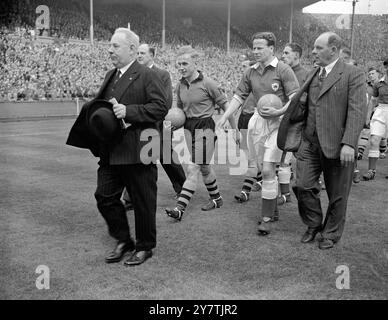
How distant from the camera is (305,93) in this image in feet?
15.7

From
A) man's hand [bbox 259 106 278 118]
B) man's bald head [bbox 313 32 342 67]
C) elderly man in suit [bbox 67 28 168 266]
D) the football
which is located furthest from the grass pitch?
man's bald head [bbox 313 32 342 67]

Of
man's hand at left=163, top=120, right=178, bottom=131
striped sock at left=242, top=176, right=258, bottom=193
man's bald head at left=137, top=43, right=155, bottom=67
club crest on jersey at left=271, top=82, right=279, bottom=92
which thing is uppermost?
→ man's bald head at left=137, top=43, right=155, bottom=67

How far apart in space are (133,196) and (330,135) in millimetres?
1897

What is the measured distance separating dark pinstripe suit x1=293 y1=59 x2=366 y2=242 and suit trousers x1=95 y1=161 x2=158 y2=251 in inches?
60.0

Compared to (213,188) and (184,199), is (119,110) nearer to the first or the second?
(184,199)

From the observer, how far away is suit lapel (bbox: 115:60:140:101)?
4066mm

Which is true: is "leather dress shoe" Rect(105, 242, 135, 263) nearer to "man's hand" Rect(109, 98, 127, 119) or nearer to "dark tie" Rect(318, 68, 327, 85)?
"man's hand" Rect(109, 98, 127, 119)

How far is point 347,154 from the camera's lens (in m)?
4.35

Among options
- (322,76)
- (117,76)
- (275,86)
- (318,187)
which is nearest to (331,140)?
(318,187)

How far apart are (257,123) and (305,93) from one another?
1186mm

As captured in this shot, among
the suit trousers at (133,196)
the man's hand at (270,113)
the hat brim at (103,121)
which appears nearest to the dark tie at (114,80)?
the hat brim at (103,121)

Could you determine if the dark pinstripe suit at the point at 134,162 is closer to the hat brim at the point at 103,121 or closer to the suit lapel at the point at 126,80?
the suit lapel at the point at 126,80

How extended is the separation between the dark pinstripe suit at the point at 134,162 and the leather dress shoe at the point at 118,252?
6cm

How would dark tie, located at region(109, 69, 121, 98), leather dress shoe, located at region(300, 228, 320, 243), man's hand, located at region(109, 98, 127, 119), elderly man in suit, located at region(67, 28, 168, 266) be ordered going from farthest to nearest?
leather dress shoe, located at region(300, 228, 320, 243), dark tie, located at region(109, 69, 121, 98), elderly man in suit, located at region(67, 28, 168, 266), man's hand, located at region(109, 98, 127, 119)
